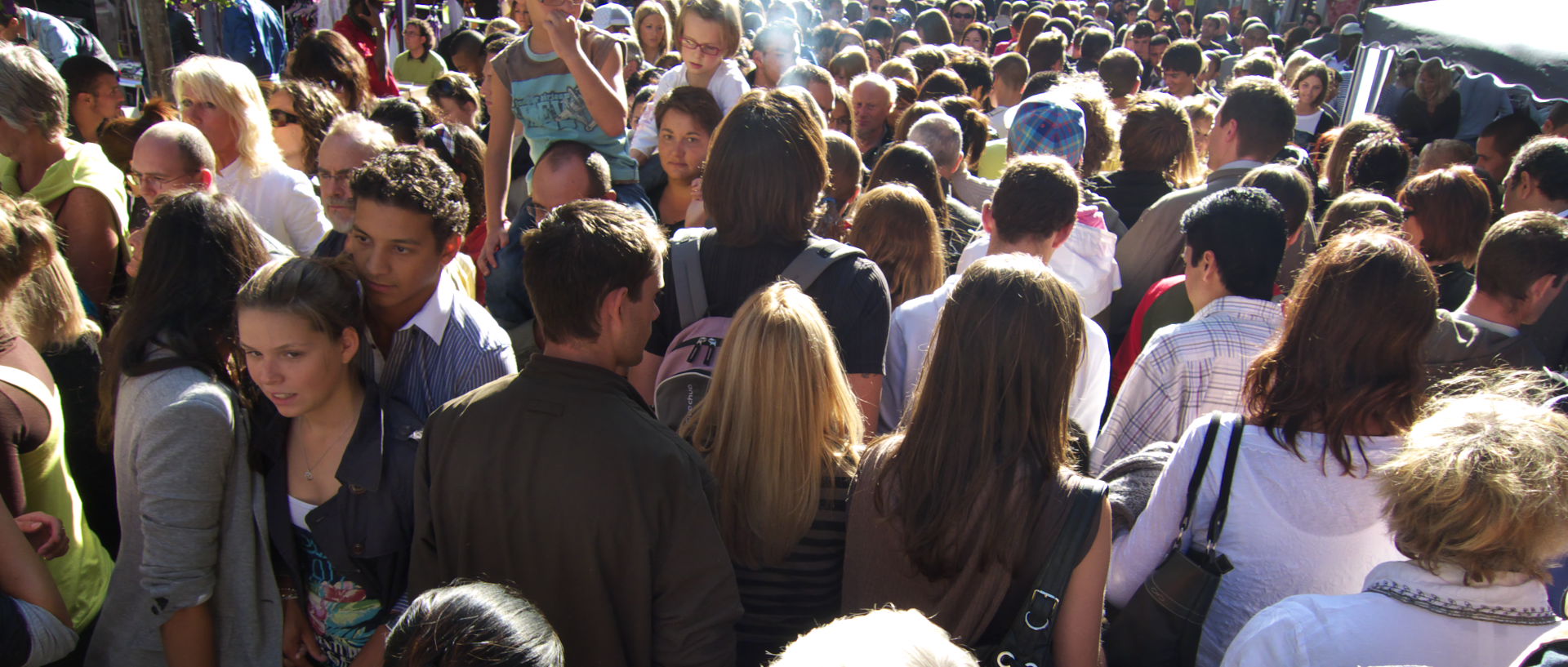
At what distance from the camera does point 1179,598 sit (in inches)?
75.0

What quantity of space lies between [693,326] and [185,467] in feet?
4.06

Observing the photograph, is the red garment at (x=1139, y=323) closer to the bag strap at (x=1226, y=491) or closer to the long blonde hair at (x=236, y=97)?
the bag strap at (x=1226, y=491)

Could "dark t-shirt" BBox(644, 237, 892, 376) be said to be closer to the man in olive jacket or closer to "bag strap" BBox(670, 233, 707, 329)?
"bag strap" BBox(670, 233, 707, 329)

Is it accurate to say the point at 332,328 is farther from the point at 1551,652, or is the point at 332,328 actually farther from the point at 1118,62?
the point at 1118,62

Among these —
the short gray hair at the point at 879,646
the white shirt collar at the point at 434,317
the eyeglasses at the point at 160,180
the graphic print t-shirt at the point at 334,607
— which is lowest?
the graphic print t-shirt at the point at 334,607

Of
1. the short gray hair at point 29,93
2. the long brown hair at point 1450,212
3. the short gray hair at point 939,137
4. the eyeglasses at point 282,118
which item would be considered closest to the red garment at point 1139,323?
the long brown hair at point 1450,212

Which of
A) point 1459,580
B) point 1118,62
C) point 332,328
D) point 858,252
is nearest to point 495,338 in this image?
point 332,328

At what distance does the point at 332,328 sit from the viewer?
2.20m

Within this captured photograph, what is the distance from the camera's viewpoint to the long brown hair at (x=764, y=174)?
2.54 meters

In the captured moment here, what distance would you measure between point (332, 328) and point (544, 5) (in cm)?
169

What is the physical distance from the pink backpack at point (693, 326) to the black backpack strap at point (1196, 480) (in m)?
1.02

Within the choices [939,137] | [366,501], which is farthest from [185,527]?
[939,137]

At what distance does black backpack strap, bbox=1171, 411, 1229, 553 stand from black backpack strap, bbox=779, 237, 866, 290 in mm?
1017

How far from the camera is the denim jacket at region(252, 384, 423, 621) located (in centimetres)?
215
